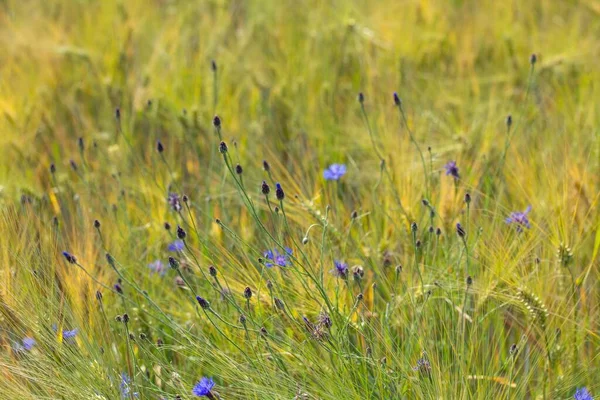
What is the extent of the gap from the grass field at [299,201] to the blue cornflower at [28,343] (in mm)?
15

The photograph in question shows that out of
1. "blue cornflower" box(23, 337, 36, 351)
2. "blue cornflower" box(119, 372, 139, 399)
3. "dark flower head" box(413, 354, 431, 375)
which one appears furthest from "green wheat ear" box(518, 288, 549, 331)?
"blue cornflower" box(23, 337, 36, 351)

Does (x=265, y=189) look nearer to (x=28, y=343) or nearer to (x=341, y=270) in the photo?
(x=341, y=270)

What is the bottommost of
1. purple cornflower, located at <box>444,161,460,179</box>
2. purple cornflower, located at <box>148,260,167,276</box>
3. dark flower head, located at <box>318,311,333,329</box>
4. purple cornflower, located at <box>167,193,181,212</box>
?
dark flower head, located at <box>318,311,333,329</box>

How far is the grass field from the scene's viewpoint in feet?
4.37

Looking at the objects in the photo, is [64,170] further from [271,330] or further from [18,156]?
[271,330]

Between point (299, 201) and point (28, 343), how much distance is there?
0.54m

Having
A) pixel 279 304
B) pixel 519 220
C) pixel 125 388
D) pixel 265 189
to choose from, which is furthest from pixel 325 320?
pixel 519 220

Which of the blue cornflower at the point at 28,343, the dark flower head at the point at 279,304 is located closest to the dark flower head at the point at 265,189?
the dark flower head at the point at 279,304

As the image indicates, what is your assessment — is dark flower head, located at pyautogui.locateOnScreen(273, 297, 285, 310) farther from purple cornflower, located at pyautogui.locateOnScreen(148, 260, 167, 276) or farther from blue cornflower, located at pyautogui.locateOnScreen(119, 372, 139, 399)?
purple cornflower, located at pyautogui.locateOnScreen(148, 260, 167, 276)

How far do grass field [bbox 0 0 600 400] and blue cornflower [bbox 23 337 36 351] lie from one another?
0.05 feet

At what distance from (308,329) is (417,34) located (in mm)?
1544

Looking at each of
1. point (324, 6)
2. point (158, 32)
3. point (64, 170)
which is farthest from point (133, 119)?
point (324, 6)

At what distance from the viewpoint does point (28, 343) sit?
135 centimetres

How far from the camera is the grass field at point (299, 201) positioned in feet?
4.37
